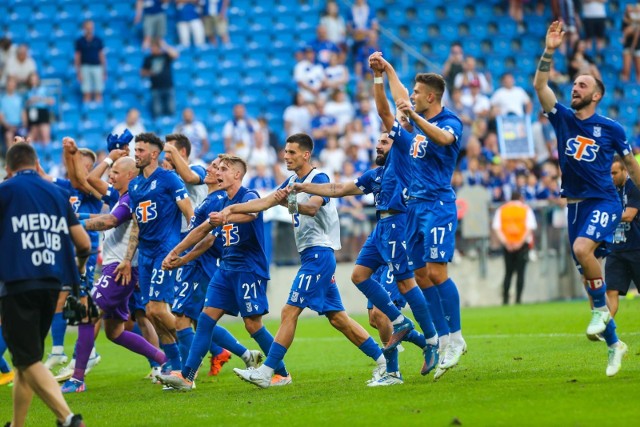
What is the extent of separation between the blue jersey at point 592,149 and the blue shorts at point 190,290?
4.28 m

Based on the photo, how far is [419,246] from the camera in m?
10.7

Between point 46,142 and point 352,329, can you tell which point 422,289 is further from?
point 46,142

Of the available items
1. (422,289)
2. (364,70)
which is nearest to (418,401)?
(422,289)

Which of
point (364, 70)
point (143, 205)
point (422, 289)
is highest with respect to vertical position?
point (364, 70)

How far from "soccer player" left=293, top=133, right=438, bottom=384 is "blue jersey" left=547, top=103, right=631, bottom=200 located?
5.86ft

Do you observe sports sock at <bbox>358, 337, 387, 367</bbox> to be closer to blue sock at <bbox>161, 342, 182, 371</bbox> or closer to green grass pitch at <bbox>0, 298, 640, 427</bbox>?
green grass pitch at <bbox>0, 298, 640, 427</bbox>

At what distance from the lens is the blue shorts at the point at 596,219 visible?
1043cm

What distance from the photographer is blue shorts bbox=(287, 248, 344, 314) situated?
1098 cm

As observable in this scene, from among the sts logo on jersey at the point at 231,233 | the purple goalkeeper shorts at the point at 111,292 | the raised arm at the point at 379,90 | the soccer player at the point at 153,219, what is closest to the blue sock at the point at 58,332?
the purple goalkeeper shorts at the point at 111,292

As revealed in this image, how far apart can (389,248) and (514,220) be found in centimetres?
1162

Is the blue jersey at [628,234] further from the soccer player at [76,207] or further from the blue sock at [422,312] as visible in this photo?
the soccer player at [76,207]

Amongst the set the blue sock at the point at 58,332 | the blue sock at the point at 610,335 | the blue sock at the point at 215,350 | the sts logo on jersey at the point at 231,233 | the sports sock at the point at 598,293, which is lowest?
the blue sock at the point at 215,350

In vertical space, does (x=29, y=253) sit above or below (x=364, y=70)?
below

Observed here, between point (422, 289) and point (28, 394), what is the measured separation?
4.01 m
